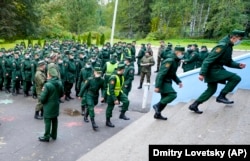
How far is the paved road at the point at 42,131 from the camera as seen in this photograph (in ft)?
23.7

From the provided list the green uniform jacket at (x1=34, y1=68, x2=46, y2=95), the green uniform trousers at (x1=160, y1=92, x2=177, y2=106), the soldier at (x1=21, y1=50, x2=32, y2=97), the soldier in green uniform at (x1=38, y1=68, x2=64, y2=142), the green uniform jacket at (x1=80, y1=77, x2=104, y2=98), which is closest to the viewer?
the green uniform trousers at (x1=160, y1=92, x2=177, y2=106)

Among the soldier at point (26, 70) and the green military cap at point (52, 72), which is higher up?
the green military cap at point (52, 72)

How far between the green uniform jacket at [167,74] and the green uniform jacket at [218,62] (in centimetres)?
59

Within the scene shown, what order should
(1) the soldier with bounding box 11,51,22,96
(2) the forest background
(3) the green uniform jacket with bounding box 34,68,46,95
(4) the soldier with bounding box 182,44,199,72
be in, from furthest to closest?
(2) the forest background → (4) the soldier with bounding box 182,44,199,72 → (1) the soldier with bounding box 11,51,22,96 → (3) the green uniform jacket with bounding box 34,68,46,95

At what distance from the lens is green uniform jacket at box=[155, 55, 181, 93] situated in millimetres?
6965

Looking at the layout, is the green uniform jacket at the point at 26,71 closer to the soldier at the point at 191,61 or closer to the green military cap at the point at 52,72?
the green military cap at the point at 52,72

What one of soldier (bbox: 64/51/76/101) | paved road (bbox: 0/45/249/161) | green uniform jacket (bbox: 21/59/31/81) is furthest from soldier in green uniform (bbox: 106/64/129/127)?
green uniform jacket (bbox: 21/59/31/81)

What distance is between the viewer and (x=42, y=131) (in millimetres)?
8617

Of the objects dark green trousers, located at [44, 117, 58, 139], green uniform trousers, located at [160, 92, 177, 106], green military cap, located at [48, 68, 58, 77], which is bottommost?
dark green trousers, located at [44, 117, 58, 139]

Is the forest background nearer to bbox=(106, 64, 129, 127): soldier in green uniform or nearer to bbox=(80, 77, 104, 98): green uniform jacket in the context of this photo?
bbox=(80, 77, 104, 98): green uniform jacket

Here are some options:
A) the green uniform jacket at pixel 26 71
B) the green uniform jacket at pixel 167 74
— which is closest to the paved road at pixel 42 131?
the green uniform jacket at pixel 26 71

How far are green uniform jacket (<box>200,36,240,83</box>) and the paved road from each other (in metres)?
3.12

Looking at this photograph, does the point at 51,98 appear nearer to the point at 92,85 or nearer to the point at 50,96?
the point at 50,96

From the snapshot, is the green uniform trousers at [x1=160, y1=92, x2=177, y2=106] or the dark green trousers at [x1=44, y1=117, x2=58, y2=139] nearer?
the green uniform trousers at [x1=160, y1=92, x2=177, y2=106]
